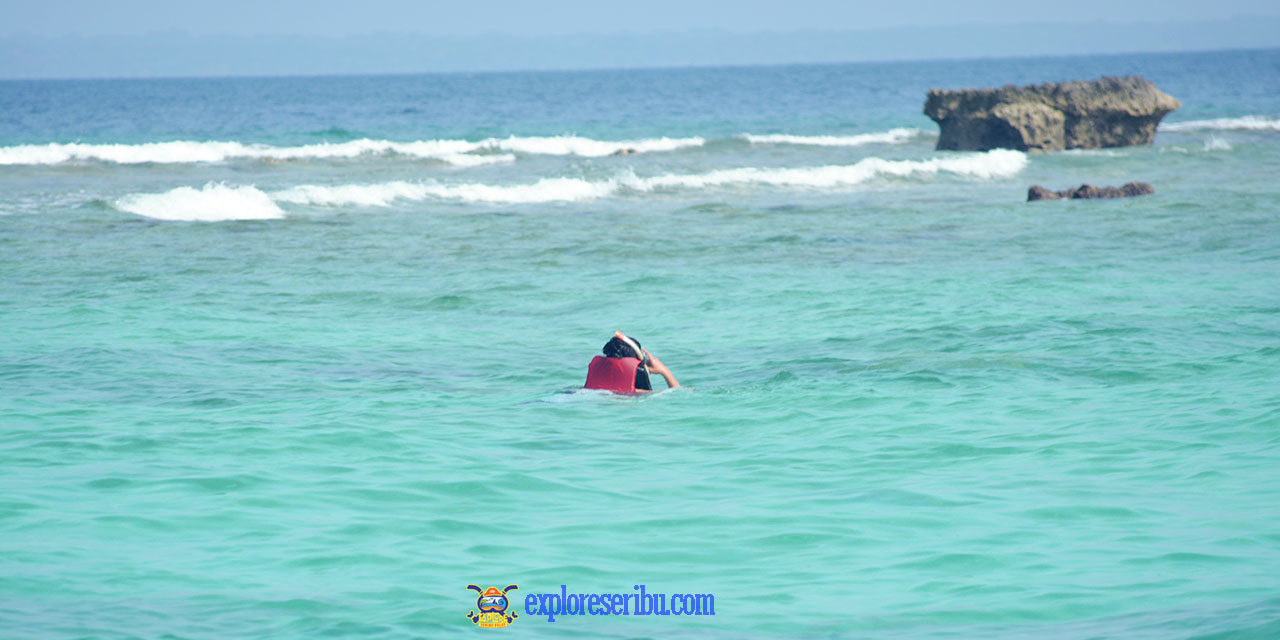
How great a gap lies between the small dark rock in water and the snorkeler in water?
18.3 m

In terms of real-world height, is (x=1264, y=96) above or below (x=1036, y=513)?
above

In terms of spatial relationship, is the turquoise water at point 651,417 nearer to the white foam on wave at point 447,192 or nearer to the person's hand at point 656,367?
the person's hand at point 656,367

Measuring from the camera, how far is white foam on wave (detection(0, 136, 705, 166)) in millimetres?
39125

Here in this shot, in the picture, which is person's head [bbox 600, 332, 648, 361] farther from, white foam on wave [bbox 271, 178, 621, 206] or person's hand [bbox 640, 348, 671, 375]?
white foam on wave [bbox 271, 178, 621, 206]

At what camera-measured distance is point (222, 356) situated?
1303 cm

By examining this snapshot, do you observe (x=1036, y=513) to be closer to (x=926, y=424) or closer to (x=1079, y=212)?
(x=926, y=424)

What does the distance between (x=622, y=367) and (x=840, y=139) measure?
38040mm

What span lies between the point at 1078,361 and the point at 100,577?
9.19 metres

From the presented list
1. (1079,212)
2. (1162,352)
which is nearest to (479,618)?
(1162,352)

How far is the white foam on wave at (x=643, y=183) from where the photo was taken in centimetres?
2938

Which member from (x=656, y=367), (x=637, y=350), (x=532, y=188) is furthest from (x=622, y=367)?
(x=532, y=188)

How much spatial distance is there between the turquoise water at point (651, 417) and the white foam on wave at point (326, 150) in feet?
39.5

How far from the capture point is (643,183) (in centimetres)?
3186

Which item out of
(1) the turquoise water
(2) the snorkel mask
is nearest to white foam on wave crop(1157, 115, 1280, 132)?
(1) the turquoise water
